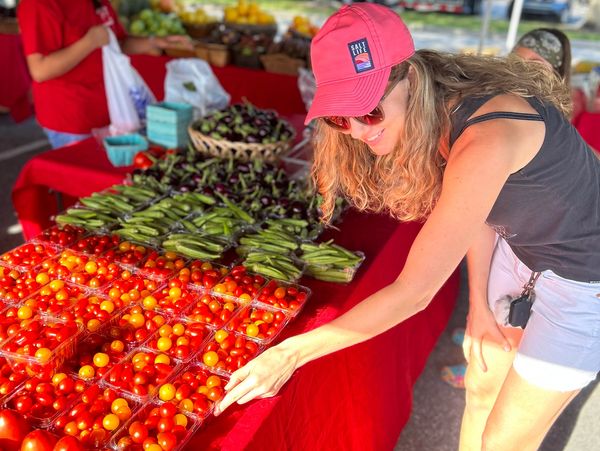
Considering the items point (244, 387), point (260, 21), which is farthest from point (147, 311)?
point (260, 21)

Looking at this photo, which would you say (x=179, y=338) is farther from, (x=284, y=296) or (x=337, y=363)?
(x=337, y=363)

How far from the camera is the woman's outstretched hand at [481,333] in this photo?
84.7 inches

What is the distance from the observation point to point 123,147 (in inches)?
126

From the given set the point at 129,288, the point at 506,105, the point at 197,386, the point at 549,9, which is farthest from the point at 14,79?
the point at 549,9

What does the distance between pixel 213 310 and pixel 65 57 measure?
2.15 metres

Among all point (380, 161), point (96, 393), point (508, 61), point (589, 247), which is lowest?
point (96, 393)

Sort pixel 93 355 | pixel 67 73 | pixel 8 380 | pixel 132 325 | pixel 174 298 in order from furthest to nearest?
pixel 67 73, pixel 174 298, pixel 132 325, pixel 93 355, pixel 8 380

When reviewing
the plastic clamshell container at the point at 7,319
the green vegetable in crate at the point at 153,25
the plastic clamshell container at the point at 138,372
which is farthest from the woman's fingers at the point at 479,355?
the green vegetable in crate at the point at 153,25

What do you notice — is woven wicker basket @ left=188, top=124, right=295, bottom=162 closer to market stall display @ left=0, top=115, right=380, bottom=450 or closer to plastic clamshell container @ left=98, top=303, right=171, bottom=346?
market stall display @ left=0, top=115, right=380, bottom=450

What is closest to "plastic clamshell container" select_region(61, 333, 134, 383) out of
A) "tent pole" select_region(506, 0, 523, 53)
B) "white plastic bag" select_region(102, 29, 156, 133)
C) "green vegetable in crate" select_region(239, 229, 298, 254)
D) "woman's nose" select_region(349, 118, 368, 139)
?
"green vegetable in crate" select_region(239, 229, 298, 254)

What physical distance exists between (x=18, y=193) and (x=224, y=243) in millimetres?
1605

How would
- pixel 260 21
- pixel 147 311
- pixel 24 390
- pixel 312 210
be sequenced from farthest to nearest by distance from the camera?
pixel 260 21, pixel 312 210, pixel 147 311, pixel 24 390

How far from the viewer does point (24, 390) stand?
1584mm

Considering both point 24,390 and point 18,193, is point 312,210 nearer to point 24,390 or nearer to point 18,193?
point 24,390
